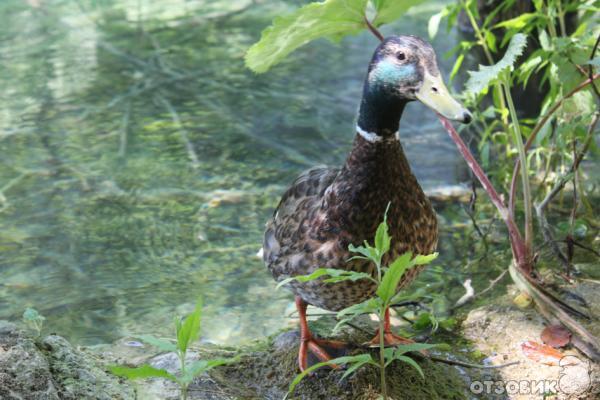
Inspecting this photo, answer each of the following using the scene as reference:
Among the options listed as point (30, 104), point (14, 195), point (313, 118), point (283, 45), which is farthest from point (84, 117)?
point (283, 45)

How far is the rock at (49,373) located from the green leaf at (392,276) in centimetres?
98

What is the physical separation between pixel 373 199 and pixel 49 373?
1245 mm

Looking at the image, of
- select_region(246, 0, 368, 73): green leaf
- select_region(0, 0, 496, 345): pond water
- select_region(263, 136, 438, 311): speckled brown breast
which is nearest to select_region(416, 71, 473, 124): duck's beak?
select_region(263, 136, 438, 311): speckled brown breast

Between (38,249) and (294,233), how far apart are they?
2.09m

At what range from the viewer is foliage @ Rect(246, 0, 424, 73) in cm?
330

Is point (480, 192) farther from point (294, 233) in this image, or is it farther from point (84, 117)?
point (84, 117)

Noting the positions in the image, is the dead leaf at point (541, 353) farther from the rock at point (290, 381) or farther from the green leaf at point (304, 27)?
the green leaf at point (304, 27)

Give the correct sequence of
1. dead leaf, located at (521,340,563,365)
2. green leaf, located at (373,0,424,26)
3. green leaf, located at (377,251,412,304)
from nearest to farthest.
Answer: green leaf, located at (377,251,412,304) → dead leaf, located at (521,340,563,365) → green leaf, located at (373,0,424,26)

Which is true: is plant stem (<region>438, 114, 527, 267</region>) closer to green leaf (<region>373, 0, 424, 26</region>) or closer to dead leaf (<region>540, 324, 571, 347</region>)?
dead leaf (<region>540, 324, 571, 347</region>)

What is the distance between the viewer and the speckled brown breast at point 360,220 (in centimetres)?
305

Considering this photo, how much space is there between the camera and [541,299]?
352 cm

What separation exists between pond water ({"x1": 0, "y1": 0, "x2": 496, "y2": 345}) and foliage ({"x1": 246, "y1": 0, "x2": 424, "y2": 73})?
1.32 metres

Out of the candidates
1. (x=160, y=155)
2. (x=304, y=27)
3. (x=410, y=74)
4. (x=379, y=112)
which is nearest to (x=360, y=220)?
(x=379, y=112)

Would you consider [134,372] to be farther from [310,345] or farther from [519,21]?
[519,21]
